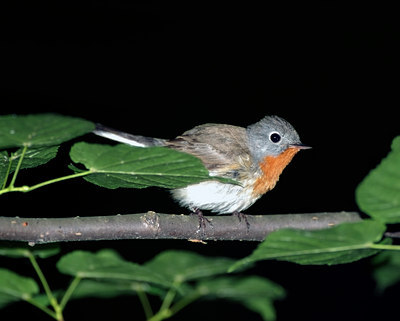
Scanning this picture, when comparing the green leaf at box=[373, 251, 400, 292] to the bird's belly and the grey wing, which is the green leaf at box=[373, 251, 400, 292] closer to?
the bird's belly

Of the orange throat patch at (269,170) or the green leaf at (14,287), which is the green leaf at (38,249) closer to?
the green leaf at (14,287)

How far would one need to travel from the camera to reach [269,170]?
5.13m

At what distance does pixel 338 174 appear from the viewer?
9.04 metres

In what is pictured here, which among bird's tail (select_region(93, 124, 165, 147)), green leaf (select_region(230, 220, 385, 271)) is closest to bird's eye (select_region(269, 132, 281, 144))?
bird's tail (select_region(93, 124, 165, 147))

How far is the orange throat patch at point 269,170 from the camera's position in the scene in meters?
5.02

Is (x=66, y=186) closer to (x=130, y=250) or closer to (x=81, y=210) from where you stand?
(x=81, y=210)

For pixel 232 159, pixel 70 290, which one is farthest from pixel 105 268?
pixel 232 159

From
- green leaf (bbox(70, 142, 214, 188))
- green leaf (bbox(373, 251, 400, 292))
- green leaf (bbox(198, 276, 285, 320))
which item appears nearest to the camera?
green leaf (bbox(198, 276, 285, 320))

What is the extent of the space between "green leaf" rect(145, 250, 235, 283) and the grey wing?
118 inches

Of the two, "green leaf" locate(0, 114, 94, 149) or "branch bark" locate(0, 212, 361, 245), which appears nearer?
"green leaf" locate(0, 114, 94, 149)

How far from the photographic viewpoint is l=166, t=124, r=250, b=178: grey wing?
4.98 m

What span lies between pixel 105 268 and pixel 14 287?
1.23 feet

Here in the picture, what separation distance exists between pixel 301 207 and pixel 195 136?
3890 millimetres

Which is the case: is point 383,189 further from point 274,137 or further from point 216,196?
point 274,137
